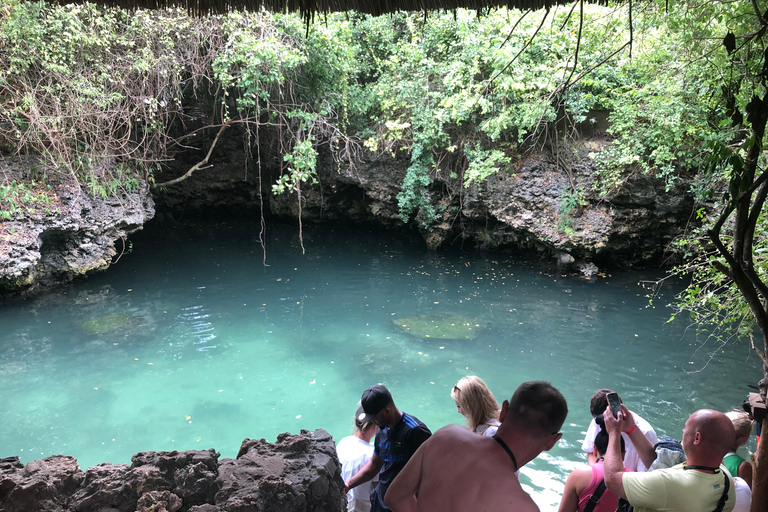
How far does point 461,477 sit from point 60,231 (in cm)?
1038

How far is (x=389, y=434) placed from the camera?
2.45 m

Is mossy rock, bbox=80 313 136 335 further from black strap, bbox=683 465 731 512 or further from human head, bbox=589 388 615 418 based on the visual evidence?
black strap, bbox=683 465 731 512


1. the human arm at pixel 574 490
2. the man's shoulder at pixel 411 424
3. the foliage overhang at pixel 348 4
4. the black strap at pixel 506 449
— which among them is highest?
the foliage overhang at pixel 348 4

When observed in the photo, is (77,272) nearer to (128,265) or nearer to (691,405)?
(128,265)

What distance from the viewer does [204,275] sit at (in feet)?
35.7

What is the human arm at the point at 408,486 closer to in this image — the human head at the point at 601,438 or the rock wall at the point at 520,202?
the human head at the point at 601,438

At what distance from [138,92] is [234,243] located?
201 inches

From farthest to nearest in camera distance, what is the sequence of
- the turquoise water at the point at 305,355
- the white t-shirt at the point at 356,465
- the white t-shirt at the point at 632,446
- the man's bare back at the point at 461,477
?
the turquoise water at the point at 305,355
the white t-shirt at the point at 356,465
the white t-shirt at the point at 632,446
the man's bare back at the point at 461,477

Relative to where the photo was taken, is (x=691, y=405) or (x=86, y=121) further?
(x=86, y=121)

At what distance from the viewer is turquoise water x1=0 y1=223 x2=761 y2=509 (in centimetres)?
541

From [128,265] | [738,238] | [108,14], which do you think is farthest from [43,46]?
[738,238]

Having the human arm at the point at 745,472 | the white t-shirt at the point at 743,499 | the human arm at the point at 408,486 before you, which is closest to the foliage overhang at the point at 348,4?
Answer: the human arm at the point at 408,486

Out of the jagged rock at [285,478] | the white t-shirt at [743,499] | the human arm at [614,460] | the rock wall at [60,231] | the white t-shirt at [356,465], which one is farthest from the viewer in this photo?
the rock wall at [60,231]

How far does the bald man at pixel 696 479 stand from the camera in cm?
184
